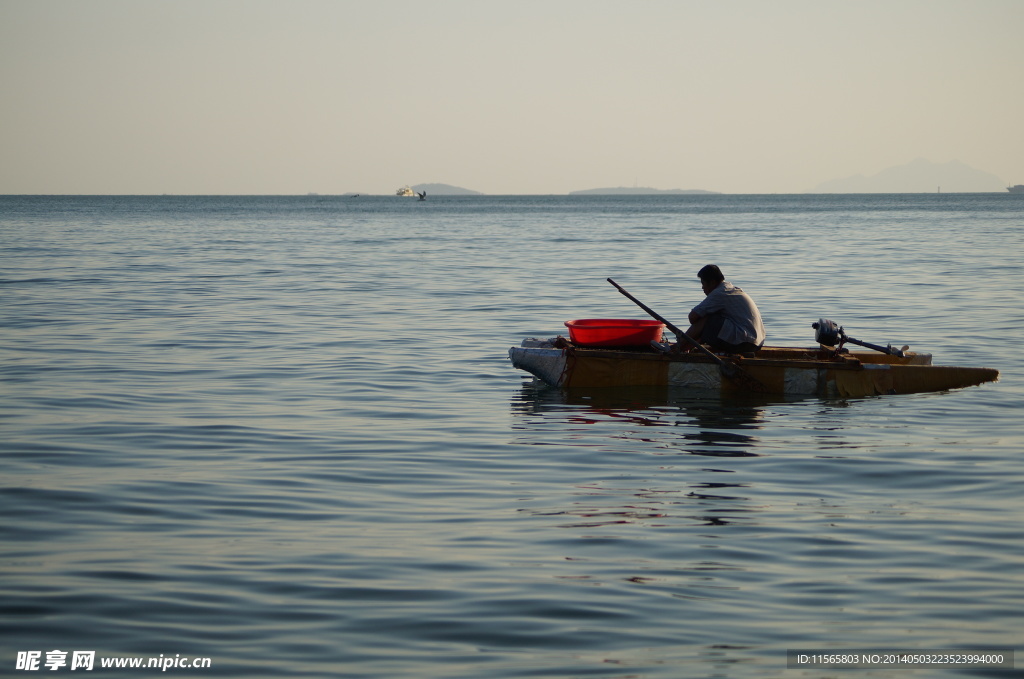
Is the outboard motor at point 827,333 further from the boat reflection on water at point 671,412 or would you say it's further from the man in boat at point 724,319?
the boat reflection on water at point 671,412

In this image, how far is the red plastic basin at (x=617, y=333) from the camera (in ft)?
40.4

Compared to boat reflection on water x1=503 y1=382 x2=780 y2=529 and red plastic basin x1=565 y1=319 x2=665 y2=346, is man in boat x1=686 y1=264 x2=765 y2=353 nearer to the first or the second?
red plastic basin x1=565 y1=319 x2=665 y2=346

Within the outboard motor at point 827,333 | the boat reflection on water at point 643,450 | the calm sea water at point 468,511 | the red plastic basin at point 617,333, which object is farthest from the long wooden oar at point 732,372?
the outboard motor at point 827,333

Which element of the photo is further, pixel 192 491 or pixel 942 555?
pixel 192 491

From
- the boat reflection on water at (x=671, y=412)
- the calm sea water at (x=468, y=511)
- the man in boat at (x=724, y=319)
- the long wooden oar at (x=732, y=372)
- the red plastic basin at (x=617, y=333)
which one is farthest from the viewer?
the red plastic basin at (x=617, y=333)

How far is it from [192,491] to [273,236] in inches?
2087

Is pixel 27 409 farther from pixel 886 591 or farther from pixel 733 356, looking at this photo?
pixel 886 591

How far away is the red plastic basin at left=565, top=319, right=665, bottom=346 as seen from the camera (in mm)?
12305

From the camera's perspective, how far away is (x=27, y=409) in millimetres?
10797

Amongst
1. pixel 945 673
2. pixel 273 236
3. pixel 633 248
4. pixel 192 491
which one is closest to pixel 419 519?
pixel 192 491

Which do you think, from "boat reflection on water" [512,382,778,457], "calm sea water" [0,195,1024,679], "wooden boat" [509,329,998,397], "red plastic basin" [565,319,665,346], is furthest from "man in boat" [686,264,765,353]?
"calm sea water" [0,195,1024,679]

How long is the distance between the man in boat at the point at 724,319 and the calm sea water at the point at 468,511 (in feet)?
2.47

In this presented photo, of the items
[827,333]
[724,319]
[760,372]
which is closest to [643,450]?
[760,372]

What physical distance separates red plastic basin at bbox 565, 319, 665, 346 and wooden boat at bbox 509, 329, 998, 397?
6.5 inches
